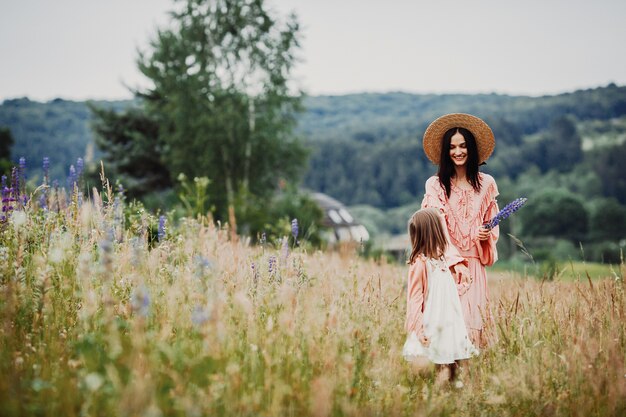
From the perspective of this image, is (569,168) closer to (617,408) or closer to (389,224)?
(389,224)

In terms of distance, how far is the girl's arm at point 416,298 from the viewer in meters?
3.62

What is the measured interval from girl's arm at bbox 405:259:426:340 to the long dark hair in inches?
31.3

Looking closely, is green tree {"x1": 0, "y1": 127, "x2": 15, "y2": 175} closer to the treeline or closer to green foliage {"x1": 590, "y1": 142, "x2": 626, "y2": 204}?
the treeline

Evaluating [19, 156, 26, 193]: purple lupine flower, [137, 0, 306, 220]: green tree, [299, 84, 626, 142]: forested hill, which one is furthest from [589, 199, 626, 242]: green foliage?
[19, 156, 26, 193]: purple lupine flower

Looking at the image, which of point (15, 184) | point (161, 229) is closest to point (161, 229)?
point (161, 229)

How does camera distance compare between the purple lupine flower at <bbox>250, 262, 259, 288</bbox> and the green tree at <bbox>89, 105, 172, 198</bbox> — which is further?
the green tree at <bbox>89, 105, 172, 198</bbox>

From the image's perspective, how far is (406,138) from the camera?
113m

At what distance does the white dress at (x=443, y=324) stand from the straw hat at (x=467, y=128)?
1239mm

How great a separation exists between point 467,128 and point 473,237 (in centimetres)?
96

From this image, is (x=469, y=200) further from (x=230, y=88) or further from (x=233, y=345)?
(x=230, y=88)

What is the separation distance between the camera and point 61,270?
11.4 feet

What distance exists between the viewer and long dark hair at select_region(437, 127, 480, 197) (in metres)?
4.16

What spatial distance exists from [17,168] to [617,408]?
493 cm

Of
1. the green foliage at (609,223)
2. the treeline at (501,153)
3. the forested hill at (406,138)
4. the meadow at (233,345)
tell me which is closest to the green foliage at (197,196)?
the meadow at (233,345)
